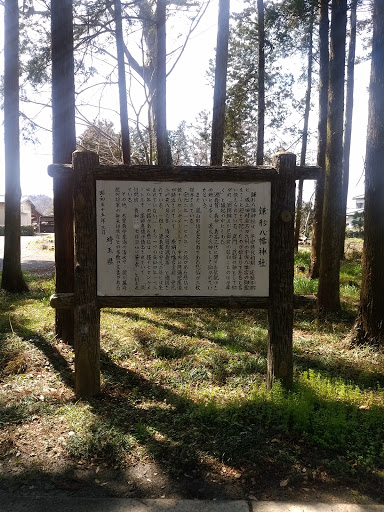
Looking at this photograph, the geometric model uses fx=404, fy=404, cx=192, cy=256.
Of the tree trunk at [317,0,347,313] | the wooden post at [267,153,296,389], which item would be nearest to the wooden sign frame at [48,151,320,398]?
the wooden post at [267,153,296,389]

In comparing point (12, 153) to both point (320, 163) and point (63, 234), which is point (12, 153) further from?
point (320, 163)

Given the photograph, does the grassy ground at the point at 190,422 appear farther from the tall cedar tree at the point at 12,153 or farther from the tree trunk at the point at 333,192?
the tall cedar tree at the point at 12,153

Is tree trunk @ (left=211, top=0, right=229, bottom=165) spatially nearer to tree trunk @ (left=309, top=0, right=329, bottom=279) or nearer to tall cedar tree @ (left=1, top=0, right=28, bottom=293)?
tree trunk @ (left=309, top=0, right=329, bottom=279)

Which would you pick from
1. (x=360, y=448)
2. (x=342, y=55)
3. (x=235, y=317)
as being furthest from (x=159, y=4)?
(x=360, y=448)

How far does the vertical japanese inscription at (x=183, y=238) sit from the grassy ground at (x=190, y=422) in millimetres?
1175

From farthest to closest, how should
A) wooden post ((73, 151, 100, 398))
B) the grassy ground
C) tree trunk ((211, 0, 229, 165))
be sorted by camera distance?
tree trunk ((211, 0, 229, 165)) < wooden post ((73, 151, 100, 398)) < the grassy ground

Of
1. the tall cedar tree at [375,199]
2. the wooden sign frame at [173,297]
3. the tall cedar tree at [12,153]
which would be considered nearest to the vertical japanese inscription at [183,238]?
the wooden sign frame at [173,297]

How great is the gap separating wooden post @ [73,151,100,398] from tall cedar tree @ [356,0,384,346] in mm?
3714

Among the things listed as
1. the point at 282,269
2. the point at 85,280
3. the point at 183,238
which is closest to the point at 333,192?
the point at 282,269

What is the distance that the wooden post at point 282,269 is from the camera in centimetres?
411

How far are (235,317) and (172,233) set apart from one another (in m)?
4.28

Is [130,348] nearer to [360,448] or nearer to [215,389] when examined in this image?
[215,389]

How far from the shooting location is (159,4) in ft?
31.6

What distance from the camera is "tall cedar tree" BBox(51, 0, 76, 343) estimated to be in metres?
5.55
